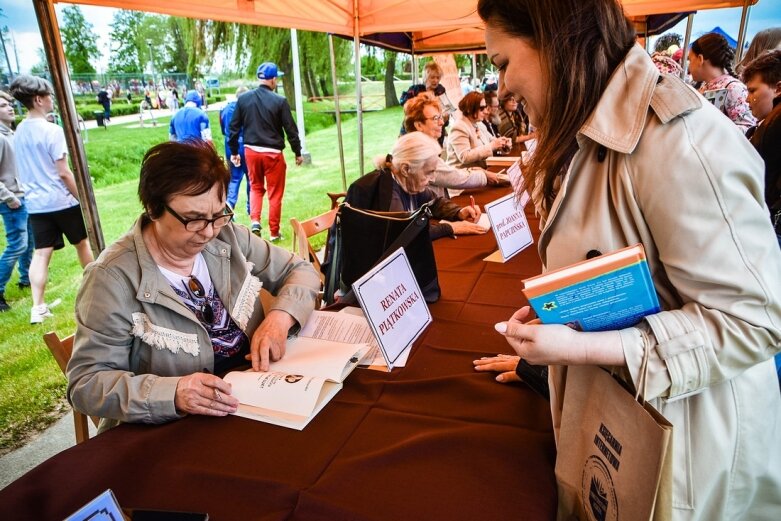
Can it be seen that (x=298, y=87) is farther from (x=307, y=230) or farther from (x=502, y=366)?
(x=502, y=366)

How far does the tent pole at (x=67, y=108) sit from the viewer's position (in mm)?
1787

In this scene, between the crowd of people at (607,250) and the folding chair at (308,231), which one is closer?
the crowd of people at (607,250)

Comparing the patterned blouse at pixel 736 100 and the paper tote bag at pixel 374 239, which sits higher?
the patterned blouse at pixel 736 100

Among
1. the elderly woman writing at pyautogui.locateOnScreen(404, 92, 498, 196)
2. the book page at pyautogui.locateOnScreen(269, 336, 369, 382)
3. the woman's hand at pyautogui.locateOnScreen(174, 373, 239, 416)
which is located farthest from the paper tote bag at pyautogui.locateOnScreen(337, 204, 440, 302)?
the elderly woman writing at pyautogui.locateOnScreen(404, 92, 498, 196)

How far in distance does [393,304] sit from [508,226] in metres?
1.00

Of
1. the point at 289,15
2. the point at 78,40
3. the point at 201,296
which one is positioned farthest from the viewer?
the point at 78,40

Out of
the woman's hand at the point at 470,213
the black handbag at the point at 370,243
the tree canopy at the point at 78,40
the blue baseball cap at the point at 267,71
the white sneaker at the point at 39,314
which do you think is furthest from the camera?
the tree canopy at the point at 78,40

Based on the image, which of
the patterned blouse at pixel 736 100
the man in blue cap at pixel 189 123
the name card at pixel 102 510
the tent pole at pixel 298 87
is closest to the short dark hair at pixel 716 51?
the patterned blouse at pixel 736 100

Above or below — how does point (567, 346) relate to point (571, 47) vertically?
below

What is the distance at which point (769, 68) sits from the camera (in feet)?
8.80

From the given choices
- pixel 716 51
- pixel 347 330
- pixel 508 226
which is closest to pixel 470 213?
pixel 508 226

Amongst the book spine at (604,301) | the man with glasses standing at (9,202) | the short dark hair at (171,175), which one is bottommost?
the man with glasses standing at (9,202)

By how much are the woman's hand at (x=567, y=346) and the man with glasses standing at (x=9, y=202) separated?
13.8 feet

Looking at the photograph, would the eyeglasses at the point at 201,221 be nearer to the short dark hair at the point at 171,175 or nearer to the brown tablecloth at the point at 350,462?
the short dark hair at the point at 171,175
